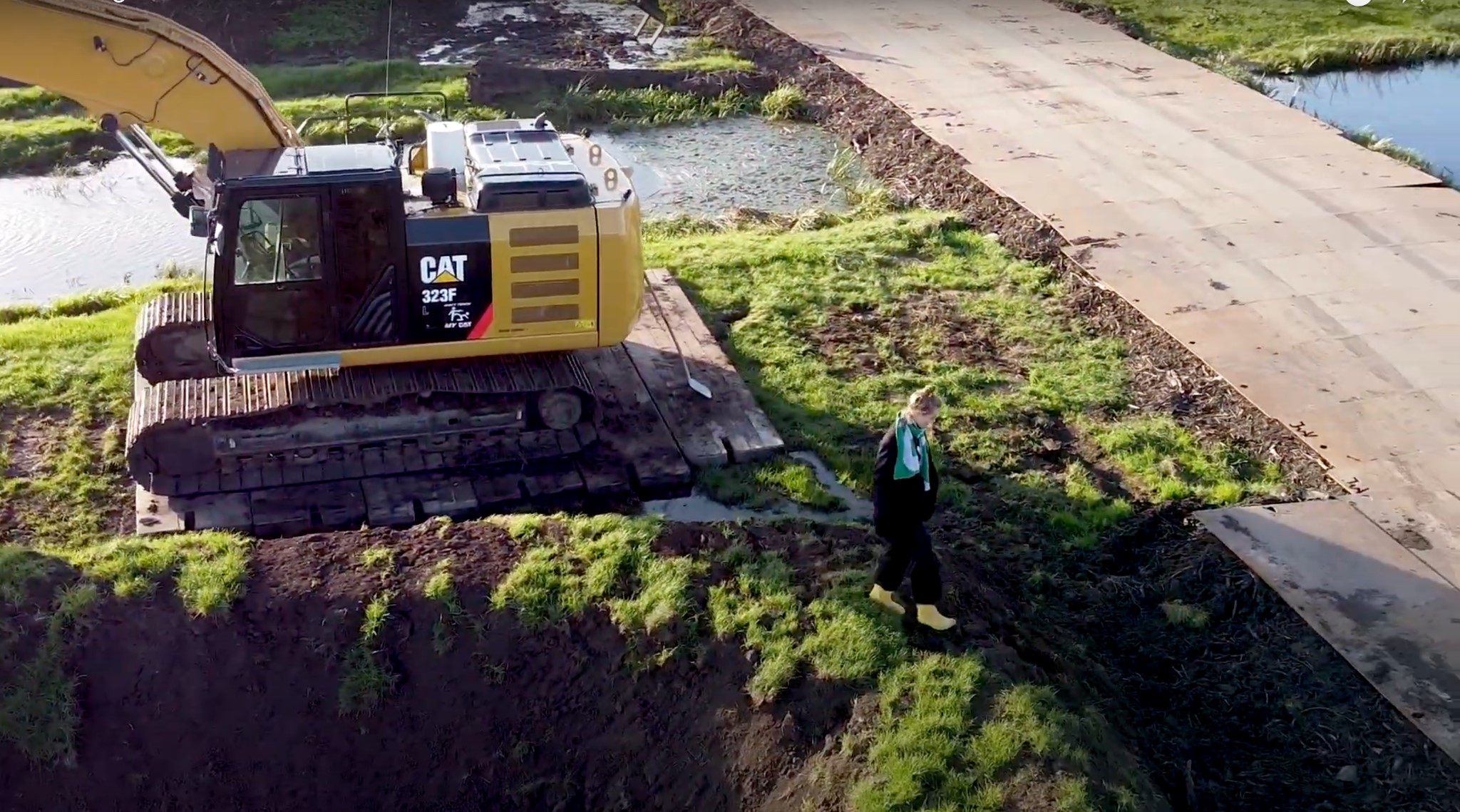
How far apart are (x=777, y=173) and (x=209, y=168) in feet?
28.7

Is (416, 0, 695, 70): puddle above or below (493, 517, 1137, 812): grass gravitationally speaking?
below

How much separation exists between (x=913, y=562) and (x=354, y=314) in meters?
4.30

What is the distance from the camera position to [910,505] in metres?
6.95

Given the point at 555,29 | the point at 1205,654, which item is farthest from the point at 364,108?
the point at 1205,654

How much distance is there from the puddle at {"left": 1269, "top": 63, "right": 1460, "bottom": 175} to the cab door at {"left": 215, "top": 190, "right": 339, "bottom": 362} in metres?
14.5

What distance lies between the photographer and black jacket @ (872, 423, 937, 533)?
22.6ft

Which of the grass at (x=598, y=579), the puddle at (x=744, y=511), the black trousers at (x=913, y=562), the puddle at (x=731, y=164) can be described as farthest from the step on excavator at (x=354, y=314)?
the puddle at (x=731, y=164)

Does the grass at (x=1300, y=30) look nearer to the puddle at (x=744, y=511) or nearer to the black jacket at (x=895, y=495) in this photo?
the puddle at (x=744, y=511)

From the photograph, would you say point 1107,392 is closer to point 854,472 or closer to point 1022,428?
point 1022,428

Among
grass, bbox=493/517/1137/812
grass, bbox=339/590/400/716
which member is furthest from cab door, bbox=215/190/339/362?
grass, bbox=339/590/400/716

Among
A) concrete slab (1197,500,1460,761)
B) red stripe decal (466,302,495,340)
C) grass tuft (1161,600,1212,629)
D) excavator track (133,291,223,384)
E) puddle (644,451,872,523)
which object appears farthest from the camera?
excavator track (133,291,223,384)

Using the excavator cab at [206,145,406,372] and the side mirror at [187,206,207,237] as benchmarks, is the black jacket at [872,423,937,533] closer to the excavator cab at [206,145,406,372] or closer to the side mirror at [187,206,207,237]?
the excavator cab at [206,145,406,372]

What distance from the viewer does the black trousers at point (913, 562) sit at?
7.04 metres

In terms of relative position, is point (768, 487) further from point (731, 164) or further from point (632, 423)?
point (731, 164)
